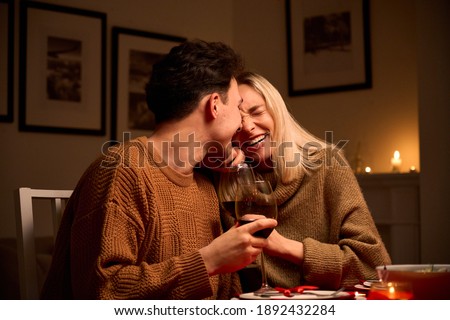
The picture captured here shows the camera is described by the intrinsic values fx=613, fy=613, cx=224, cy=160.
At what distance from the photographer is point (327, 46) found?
429 centimetres

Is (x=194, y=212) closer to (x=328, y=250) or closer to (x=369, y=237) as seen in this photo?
(x=328, y=250)

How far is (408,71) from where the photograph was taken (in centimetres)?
395

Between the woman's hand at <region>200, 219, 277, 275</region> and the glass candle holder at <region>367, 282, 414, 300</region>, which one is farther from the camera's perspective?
the woman's hand at <region>200, 219, 277, 275</region>

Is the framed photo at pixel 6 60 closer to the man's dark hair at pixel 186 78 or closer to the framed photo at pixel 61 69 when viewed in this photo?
the framed photo at pixel 61 69

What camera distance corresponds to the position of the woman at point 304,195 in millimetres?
1721

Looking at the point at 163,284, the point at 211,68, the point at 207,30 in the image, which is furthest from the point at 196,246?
the point at 207,30

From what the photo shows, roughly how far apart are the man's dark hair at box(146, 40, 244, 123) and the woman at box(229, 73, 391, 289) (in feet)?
0.98

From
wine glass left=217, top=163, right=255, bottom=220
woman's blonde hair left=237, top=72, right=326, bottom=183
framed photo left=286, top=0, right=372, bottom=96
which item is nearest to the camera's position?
wine glass left=217, top=163, right=255, bottom=220

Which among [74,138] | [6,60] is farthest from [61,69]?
[74,138]

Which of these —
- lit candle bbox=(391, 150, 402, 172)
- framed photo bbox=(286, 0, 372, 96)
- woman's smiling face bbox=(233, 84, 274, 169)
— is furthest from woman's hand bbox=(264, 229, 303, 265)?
framed photo bbox=(286, 0, 372, 96)

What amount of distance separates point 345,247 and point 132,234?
63cm

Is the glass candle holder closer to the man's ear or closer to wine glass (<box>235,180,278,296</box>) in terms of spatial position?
wine glass (<box>235,180,278,296</box>)

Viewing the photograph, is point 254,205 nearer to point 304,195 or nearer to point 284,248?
point 284,248

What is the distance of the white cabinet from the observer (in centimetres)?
375
